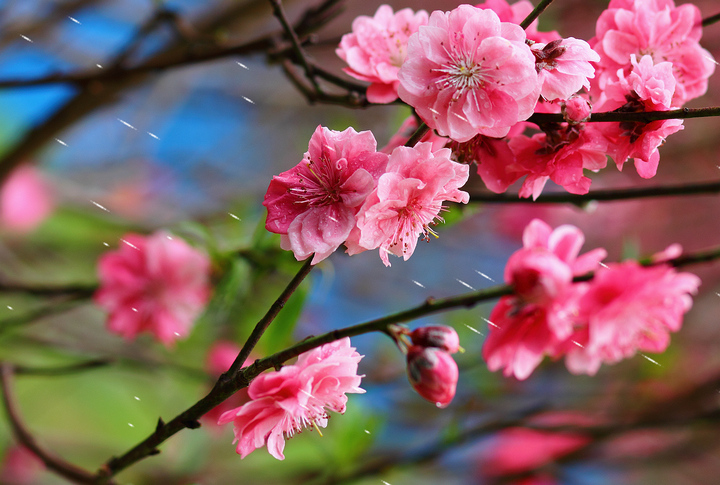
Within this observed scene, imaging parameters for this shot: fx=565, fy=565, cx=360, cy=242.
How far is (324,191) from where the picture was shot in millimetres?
480

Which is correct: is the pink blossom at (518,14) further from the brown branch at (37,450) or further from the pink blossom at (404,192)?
the brown branch at (37,450)

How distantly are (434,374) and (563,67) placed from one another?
263 millimetres

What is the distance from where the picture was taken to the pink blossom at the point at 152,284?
1.12 meters

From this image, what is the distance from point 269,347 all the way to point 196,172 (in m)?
1.77

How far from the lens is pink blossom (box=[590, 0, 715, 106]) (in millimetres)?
548

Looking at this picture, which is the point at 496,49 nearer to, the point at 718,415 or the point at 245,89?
the point at 718,415

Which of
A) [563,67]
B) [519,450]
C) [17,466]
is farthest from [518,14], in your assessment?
[17,466]

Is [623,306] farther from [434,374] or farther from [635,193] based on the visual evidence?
[434,374]

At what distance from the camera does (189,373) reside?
3.79 feet

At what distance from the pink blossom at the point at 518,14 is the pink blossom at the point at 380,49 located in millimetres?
92

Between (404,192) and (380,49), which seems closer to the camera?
(404,192)

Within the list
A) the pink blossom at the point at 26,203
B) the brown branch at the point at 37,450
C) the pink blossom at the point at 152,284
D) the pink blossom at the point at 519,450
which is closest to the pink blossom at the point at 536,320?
the brown branch at the point at 37,450

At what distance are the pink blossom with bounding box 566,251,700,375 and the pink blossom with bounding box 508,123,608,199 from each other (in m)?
0.18

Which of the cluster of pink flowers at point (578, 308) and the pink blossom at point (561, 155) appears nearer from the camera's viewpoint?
the pink blossom at point (561, 155)
